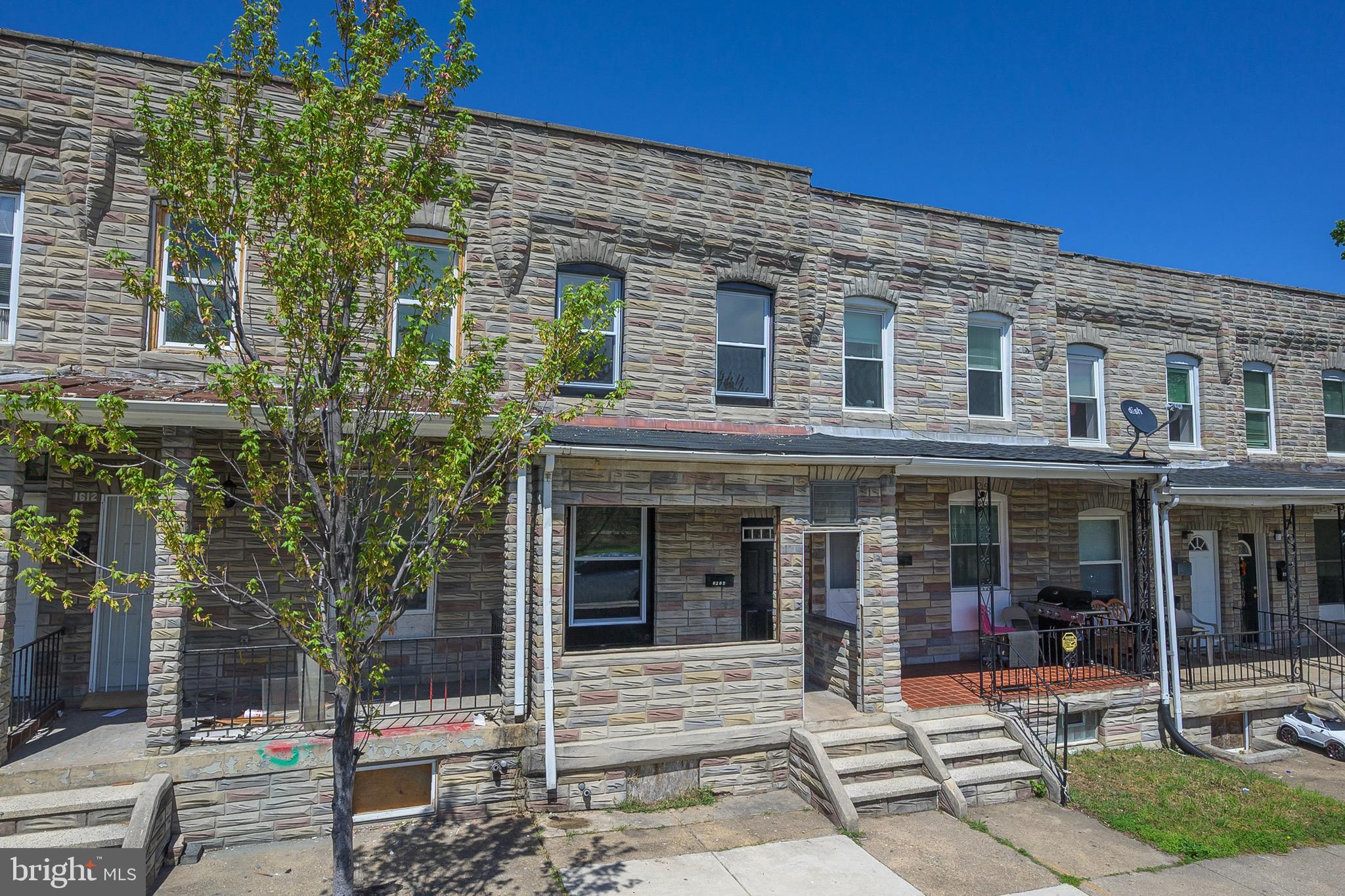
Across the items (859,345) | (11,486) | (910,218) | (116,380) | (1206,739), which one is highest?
(910,218)

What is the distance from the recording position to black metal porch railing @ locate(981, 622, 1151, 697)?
10.1m

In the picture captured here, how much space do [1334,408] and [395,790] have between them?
18362 mm

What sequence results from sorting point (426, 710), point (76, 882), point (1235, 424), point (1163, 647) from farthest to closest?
point (1235, 424) → point (1163, 647) → point (426, 710) → point (76, 882)

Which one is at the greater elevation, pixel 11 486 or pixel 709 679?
pixel 11 486

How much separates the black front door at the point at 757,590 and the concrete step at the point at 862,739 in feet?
7.02

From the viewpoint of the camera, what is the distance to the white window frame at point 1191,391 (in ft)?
45.8

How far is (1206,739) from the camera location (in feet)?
35.5

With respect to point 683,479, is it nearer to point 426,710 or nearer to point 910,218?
point 426,710

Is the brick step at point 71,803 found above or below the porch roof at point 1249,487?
below

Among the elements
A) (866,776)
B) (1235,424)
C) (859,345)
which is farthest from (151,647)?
(1235,424)

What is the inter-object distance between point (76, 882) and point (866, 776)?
7183mm

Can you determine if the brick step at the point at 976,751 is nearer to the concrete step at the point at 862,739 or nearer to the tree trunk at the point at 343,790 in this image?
the concrete step at the point at 862,739

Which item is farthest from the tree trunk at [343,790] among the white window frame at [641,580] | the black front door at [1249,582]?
the black front door at [1249,582]

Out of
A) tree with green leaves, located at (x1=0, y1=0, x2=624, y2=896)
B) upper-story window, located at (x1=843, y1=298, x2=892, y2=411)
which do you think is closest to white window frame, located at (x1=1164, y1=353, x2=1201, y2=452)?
upper-story window, located at (x1=843, y1=298, x2=892, y2=411)
